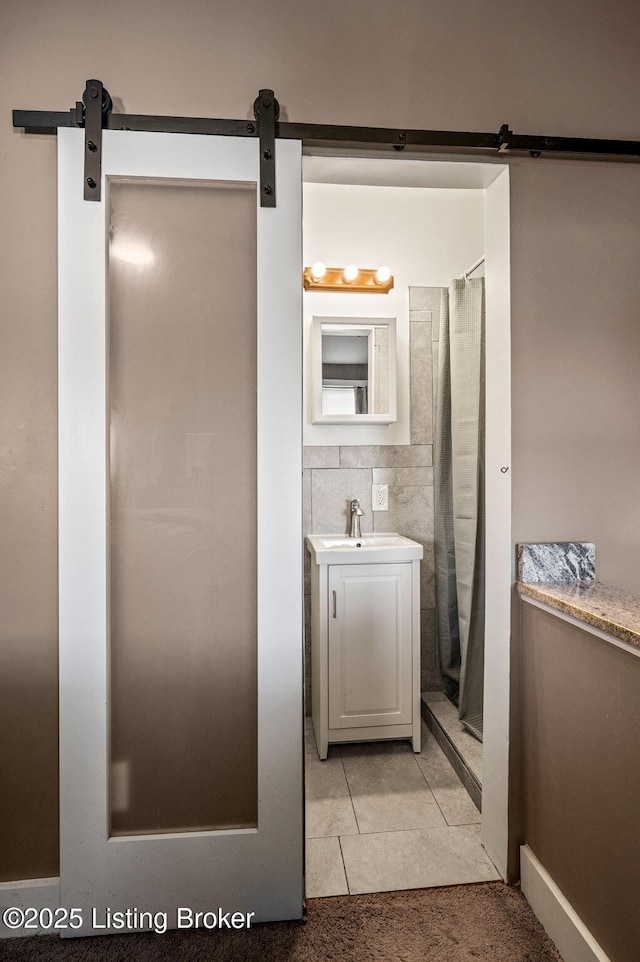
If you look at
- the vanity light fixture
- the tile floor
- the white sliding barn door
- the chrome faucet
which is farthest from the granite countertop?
the vanity light fixture

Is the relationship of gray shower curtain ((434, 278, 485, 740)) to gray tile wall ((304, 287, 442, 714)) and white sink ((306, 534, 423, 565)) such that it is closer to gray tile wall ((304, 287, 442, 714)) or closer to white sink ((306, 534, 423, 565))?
gray tile wall ((304, 287, 442, 714))

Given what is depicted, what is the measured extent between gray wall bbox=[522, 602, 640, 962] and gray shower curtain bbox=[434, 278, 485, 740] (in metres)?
0.81

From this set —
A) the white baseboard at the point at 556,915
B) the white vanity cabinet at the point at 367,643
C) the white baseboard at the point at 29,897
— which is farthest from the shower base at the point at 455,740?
the white baseboard at the point at 29,897

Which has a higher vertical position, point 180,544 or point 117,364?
point 117,364

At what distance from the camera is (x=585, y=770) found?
4.38 ft

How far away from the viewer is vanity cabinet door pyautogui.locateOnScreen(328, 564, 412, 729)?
238cm

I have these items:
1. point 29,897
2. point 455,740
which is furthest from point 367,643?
point 29,897

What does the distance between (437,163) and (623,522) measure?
1220 millimetres

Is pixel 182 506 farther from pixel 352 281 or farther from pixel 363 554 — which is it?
pixel 352 281

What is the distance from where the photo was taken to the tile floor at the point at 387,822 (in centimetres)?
168

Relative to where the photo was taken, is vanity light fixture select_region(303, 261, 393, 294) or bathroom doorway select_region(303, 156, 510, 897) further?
vanity light fixture select_region(303, 261, 393, 294)

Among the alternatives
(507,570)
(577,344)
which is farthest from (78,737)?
(577,344)

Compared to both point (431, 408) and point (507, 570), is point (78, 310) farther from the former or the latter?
point (431, 408)

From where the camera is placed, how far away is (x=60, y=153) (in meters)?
1.45
